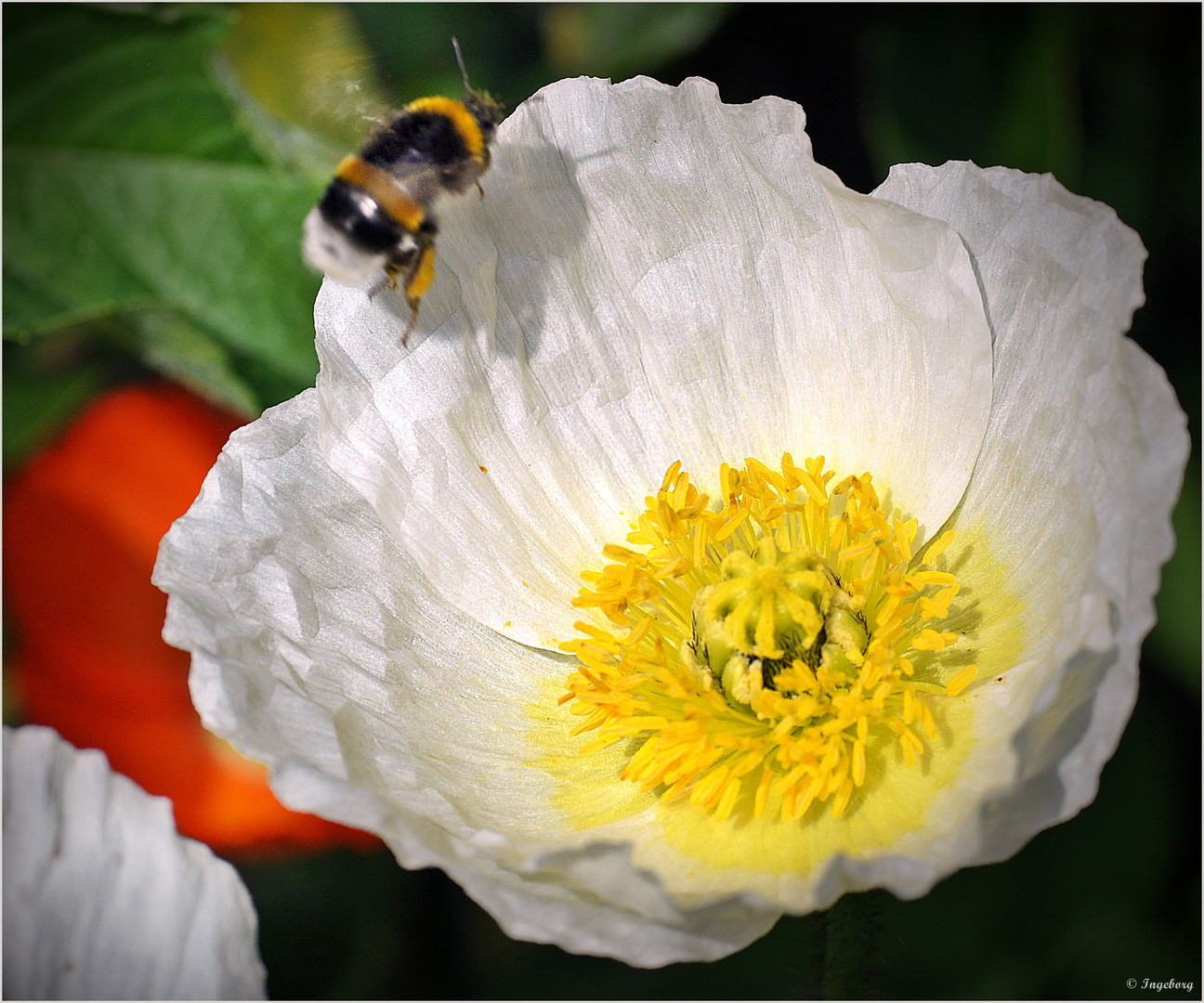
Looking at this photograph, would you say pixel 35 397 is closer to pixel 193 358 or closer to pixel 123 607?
pixel 123 607

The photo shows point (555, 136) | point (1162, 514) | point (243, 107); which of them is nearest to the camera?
point (1162, 514)

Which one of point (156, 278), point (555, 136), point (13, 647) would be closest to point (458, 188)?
point (555, 136)

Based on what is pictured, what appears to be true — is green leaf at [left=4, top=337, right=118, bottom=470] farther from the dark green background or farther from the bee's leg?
the bee's leg

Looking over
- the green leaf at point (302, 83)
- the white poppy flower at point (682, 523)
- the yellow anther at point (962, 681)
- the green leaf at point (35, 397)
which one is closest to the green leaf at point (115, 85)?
the green leaf at point (302, 83)

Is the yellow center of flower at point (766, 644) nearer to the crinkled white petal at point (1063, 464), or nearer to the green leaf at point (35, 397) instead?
the crinkled white petal at point (1063, 464)

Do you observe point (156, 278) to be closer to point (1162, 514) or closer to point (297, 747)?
point (297, 747)

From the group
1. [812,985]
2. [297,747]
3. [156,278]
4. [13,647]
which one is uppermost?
[156,278]

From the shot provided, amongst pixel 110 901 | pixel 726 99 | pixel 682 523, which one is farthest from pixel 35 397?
pixel 726 99
